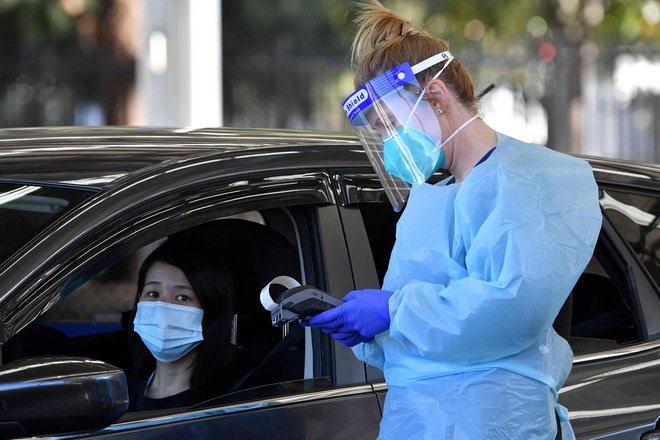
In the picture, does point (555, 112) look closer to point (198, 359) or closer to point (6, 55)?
point (6, 55)

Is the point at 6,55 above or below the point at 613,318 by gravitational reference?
above

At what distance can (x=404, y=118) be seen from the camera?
2.52 metres

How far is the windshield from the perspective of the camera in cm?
250

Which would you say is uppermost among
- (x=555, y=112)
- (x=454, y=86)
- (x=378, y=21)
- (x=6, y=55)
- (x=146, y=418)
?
(x=6, y=55)

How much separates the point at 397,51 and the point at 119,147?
741mm

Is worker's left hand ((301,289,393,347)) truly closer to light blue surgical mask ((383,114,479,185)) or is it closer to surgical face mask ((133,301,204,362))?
light blue surgical mask ((383,114,479,185))

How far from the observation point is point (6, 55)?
659 inches

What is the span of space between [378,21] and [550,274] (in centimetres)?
74

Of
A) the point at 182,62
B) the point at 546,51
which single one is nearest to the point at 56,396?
the point at 182,62

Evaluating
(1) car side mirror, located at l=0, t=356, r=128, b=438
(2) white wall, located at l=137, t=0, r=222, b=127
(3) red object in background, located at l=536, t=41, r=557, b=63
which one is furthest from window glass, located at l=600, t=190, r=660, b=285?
(3) red object in background, located at l=536, t=41, r=557, b=63

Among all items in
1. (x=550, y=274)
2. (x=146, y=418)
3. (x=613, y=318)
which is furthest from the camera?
(x=613, y=318)

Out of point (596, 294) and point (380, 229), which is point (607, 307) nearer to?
point (596, 294)

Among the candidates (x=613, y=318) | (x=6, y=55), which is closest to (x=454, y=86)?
(x=613, y=318)

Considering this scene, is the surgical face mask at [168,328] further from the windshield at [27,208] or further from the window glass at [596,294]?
the window glass at [596,294]
